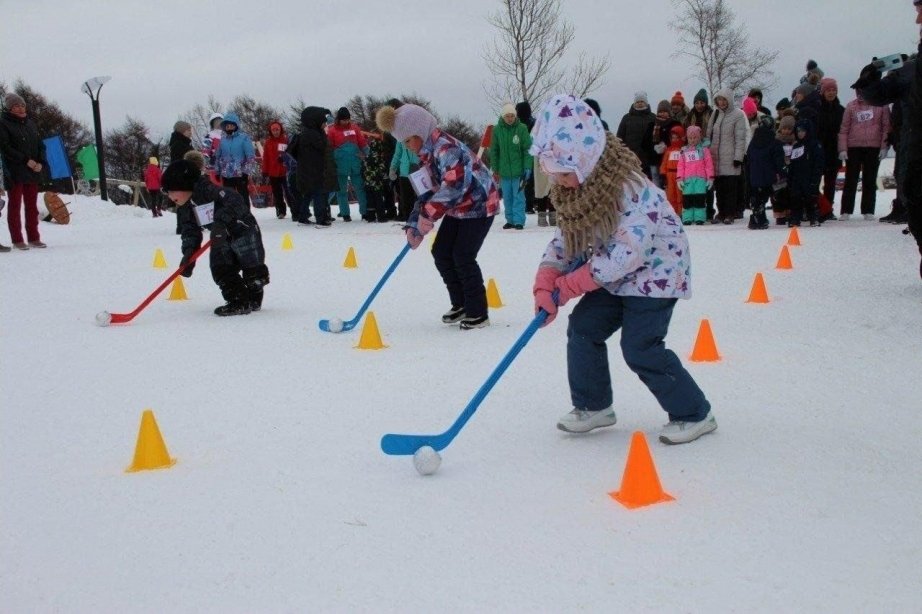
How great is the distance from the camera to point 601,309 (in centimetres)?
324

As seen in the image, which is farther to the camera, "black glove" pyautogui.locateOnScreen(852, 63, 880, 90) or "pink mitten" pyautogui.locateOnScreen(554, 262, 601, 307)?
"black glove" pyautogui.locateOnScreen(852, 63, 880, 90)

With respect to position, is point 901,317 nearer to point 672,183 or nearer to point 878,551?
point 878,551

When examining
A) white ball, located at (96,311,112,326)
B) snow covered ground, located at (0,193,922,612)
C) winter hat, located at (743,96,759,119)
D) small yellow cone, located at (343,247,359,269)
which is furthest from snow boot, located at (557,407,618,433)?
winter hat, located at (743,96,759,119)

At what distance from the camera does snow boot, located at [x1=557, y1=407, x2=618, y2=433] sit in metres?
3.37

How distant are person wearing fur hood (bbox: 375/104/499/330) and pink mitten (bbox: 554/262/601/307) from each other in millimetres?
2277

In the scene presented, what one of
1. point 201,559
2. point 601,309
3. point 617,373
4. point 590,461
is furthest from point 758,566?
point 617,373

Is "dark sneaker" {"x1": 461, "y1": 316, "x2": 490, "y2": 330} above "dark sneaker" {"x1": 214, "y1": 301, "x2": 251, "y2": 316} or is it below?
above

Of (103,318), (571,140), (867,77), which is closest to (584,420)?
(571,140)

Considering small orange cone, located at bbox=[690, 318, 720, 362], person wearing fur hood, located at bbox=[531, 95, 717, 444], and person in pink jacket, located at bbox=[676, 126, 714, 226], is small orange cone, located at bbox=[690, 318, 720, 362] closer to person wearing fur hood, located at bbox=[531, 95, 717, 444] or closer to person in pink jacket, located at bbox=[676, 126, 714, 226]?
person wearing fur hood, located at bbox=[531, 95, 717, 444]

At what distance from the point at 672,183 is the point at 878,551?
9.57m

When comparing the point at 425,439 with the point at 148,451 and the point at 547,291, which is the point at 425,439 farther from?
the point at 148,451

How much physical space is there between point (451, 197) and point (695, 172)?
6280mm

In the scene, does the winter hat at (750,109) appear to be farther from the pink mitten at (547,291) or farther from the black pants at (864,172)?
the pink mitten at (547,291)

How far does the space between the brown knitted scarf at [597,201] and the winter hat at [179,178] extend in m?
3.98
